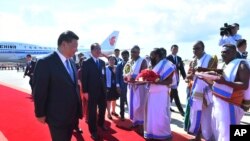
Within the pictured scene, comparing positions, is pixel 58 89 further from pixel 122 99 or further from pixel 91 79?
pixel 122 99

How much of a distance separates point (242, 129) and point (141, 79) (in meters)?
2.92

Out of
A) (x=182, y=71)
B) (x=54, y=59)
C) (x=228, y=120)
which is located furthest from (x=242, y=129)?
(x=182, y=71)

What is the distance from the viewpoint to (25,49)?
5819cm

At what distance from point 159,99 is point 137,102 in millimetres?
1340

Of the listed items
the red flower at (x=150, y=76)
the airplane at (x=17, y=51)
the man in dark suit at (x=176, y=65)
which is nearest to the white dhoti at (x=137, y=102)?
the red flower at (x=150, y=76)

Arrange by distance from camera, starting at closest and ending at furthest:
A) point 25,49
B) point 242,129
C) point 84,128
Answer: point 242,129 < point 84,128 < point 25,49

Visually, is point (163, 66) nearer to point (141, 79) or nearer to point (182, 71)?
point (141, 79)

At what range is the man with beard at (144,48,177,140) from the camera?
6.44 m

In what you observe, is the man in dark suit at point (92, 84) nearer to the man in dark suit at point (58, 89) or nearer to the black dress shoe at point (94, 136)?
the black dress shoe at point (94, 136)

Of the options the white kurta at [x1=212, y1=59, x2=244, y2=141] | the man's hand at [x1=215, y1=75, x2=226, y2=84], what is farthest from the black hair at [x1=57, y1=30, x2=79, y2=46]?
the white kurta at [x1=212, y1=59, x2=244, y2=141]

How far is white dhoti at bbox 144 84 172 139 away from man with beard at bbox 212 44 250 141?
153cm

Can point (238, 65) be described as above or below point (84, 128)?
above

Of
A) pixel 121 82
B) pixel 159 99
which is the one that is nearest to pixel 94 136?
pixel 159 99

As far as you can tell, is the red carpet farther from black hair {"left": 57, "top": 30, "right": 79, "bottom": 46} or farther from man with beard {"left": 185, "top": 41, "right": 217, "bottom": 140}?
black hair {"left": 57, "top": 30, "right": 79, "bottom": 46}
